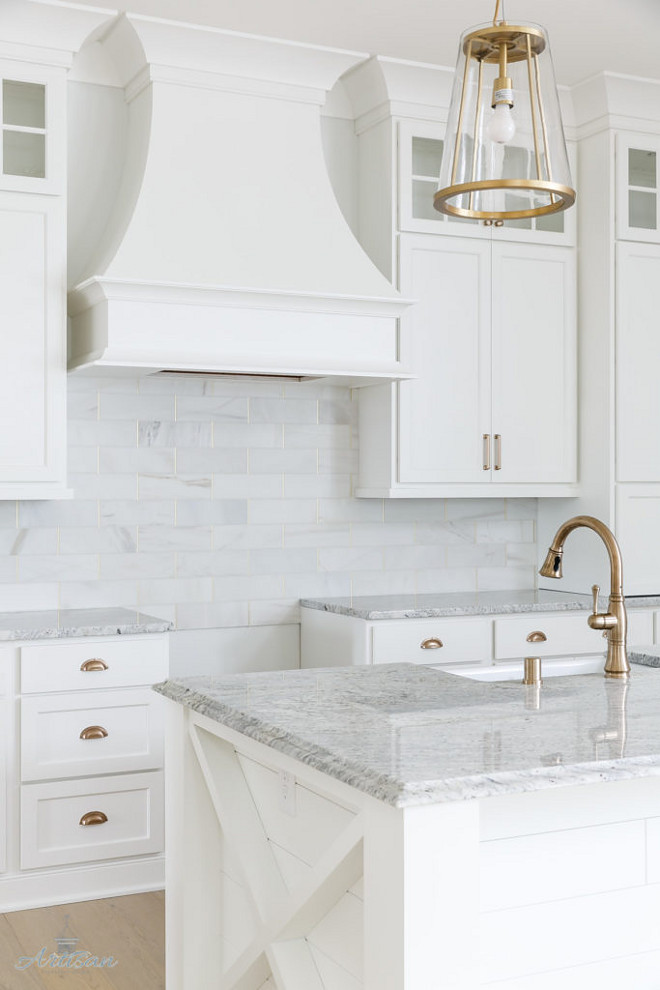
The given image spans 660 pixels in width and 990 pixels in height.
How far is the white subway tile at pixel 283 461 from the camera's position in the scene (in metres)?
4.41

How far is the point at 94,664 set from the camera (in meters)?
3.59

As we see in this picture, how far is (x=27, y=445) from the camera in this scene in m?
3.74

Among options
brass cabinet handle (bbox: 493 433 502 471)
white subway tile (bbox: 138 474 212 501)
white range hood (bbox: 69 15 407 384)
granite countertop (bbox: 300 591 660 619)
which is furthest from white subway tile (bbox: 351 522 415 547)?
white range hood (bbox: 69 15 407 384)

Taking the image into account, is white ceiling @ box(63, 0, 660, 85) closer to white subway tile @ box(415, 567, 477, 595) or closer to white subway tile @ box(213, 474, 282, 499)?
white subway tile @ box(213, 474, 282, 499)

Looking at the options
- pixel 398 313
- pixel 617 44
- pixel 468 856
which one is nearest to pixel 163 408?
pixel 398 313

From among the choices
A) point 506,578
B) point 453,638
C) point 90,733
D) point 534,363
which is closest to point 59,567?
point 90,733

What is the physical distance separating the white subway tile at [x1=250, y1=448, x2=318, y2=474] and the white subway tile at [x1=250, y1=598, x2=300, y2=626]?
523 millimetres

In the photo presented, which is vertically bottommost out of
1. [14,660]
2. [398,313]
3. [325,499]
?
[14,660]

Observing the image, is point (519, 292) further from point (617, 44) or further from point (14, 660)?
point (14, 660)

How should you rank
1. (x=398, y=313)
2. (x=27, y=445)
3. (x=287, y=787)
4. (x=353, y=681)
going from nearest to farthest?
(x=287, y=787)
(x=353, y=681)
(x=27, y=445)
(x=398, y=313)

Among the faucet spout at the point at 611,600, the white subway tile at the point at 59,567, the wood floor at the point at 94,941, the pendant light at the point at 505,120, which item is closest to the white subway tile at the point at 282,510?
the white subway tile at the point at 59,567

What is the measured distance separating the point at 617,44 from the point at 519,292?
986 millimetres

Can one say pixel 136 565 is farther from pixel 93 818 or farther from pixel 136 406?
pixel 93 818

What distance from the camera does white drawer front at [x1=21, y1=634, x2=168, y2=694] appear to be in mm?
3523
